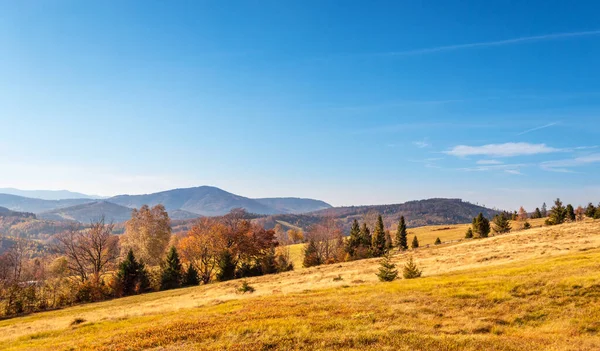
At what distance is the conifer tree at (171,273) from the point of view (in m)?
58.2

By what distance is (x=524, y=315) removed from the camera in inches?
625

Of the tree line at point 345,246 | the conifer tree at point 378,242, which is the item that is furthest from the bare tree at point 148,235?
the conifer tree at point 378,242

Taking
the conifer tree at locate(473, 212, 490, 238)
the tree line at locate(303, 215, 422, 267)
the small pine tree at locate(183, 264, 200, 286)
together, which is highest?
the conifer tree at locate(473, 212, 490, 238)

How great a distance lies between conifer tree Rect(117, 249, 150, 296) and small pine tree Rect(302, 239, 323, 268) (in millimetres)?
38028

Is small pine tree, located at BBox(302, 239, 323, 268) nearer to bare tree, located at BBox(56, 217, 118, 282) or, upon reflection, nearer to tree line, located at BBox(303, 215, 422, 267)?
tree line, located at BBox(303, 215, 422, 267)

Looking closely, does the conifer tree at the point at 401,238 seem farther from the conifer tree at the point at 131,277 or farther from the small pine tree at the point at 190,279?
the conifer tree at the point at 131,277

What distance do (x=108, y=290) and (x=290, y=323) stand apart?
165 ft

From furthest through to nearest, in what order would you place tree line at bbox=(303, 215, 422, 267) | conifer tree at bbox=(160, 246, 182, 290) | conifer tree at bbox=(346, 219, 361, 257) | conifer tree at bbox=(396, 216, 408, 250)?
conifer tree at bbox=(396, 216, 408, 250) → conifer tree at bbox=(346, 219, 361, 257) → tree line at bbox=(303, 215, 422, 267) → conifer tree at bbox=(160, 246, 182, 290)

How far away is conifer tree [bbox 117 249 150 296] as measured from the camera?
175 feet

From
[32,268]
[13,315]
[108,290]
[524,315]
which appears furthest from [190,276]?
[32,268]

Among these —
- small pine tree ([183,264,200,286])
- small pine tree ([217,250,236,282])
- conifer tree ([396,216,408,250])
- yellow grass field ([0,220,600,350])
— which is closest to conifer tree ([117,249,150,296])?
small pine tree ([183,264,200,286])

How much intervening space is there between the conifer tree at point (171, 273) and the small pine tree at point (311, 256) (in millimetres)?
31895

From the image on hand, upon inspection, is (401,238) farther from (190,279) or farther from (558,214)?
(190,279)

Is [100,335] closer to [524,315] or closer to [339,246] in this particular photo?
[524,315]
